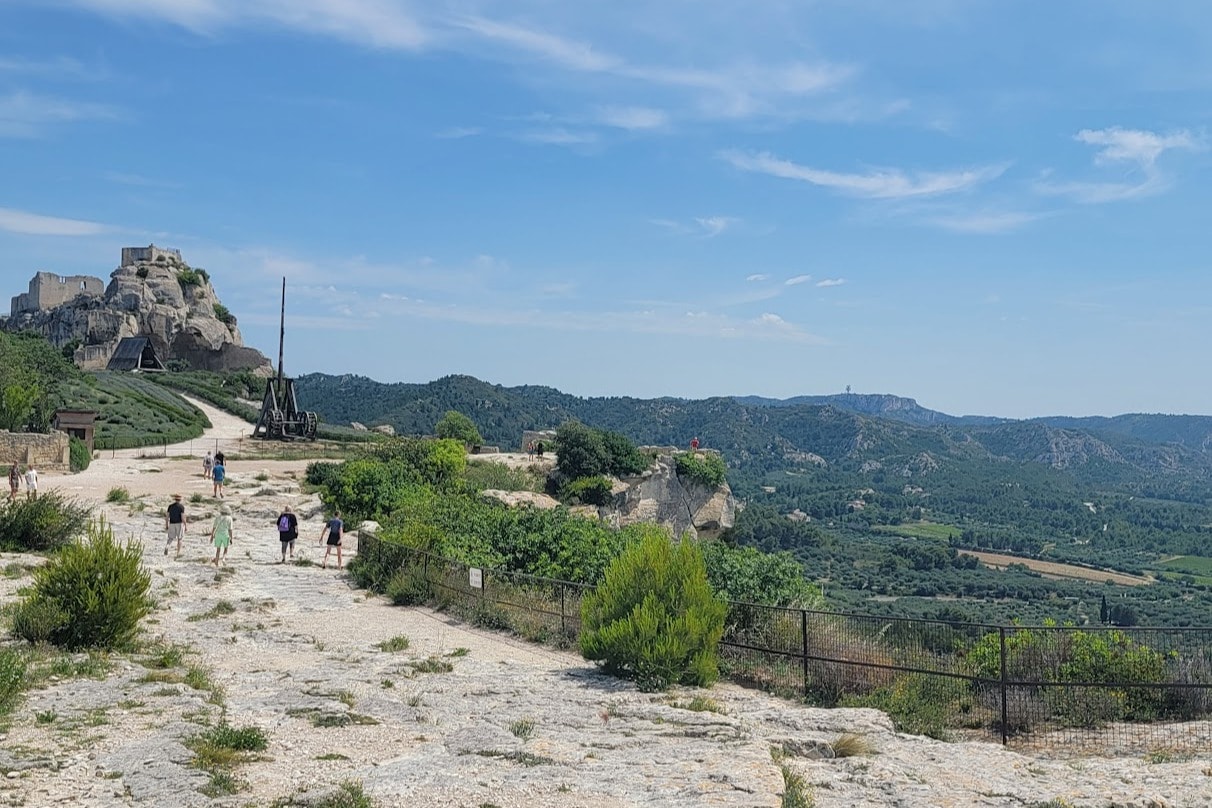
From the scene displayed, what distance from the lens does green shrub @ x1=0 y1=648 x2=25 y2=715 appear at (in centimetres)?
873

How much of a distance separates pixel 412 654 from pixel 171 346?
82316 mm

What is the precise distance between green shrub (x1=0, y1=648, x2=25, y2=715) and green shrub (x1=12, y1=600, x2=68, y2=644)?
167cm

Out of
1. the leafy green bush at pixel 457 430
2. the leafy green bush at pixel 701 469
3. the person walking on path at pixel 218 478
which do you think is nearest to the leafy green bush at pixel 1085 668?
the person walking on path at pixel 218 478

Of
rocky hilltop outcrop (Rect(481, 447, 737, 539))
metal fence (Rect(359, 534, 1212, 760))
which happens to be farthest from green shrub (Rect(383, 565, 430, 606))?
rocky hilltop outcrop (Rect(481, 447, 737, 539))

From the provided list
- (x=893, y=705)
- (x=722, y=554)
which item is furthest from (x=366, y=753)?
(x=722, y=554)

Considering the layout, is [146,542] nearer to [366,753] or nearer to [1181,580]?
[366,753]

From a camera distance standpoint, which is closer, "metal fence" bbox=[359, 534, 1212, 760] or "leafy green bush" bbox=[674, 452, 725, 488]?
"metal fence" bbox=[359, 534, 1212, 760]

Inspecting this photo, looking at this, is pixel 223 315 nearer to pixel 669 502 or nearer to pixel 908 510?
pixel 669 502

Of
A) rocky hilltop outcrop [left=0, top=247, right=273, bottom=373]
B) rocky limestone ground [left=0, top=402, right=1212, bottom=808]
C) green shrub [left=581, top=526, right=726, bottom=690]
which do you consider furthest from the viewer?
rocky hilltop outcrop [left=0, top=247, right=273, bottom=373]

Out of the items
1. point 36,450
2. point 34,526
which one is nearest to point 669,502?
point 36,450

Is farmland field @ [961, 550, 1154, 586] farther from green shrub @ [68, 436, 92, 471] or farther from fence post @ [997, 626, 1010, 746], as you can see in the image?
fence post @ [997, 626, 1010, 746]

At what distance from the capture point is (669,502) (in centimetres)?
4331

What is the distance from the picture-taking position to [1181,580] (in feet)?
281

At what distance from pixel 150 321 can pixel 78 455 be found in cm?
5634
